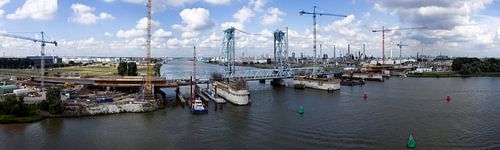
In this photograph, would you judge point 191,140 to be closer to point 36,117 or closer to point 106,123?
point 106,123

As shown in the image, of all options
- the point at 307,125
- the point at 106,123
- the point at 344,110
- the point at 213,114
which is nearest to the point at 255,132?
the point at 307,125

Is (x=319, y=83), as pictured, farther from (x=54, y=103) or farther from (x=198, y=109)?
(x=54, y=103)

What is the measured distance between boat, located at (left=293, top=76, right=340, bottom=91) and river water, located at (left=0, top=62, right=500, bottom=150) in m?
11.1

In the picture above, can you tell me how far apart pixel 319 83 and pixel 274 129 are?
66.9ft

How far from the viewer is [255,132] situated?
52.1 feet

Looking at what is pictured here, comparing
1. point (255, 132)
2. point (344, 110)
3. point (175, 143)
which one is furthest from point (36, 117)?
point (344, 110)

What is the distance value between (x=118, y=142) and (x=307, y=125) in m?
7.62

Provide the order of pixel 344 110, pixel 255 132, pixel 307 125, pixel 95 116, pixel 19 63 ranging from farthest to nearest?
pixel 19 63
pixel 344 110
pixel 95 116
pixel 307 125
pixel 255 132

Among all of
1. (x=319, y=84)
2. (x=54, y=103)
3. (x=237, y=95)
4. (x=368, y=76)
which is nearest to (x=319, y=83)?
(x=319, y=84)

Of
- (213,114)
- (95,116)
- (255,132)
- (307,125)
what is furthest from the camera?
(213,114)

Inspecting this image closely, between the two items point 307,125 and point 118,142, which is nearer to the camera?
point 118,142

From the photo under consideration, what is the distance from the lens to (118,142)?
1398 centimetres

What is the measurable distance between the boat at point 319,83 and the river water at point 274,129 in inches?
436

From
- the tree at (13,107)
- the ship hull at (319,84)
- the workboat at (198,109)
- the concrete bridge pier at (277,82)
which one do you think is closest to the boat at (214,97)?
the workboat at (198,109)
